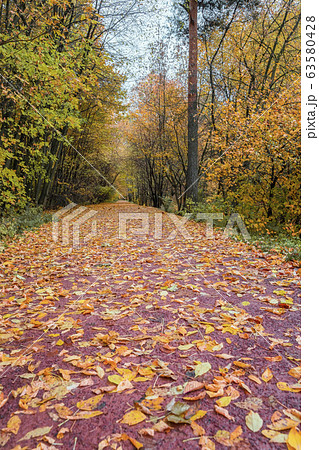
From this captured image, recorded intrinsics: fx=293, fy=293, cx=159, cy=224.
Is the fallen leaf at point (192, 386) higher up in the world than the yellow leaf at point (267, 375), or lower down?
lower down

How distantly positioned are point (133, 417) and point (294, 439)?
0.87 m

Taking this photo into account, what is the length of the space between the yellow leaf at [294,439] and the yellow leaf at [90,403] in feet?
3.68

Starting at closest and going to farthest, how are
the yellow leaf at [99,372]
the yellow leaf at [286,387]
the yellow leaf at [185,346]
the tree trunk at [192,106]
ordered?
1. the yellow leaf at [286,387]
2. the yellow leaf at [99,372]
3. the yellow leaf at [185,346]
4. the tree trunk at [192,106]

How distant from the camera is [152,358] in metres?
2.33

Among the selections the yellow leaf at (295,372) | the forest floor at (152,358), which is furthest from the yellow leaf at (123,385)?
the yellow leaf at (295,372)

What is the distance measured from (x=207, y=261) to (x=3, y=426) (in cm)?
402

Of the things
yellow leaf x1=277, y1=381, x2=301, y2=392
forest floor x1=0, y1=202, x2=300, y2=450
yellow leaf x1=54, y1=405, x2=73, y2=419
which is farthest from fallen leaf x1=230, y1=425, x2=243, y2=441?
yellow leaf x1=54, y1=405, x2=73, y2=419

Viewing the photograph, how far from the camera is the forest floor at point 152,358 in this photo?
1.63 meters

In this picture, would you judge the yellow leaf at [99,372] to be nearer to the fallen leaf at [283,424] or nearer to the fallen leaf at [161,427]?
the fallen leaf at [161,427]

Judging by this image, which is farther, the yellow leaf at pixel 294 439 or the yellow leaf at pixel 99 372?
the yellow leaf at pixel 99 372

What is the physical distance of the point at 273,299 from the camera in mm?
3406

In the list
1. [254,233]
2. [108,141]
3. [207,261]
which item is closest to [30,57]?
[207,261]

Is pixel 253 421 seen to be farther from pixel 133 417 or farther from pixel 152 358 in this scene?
pixel 152 358
